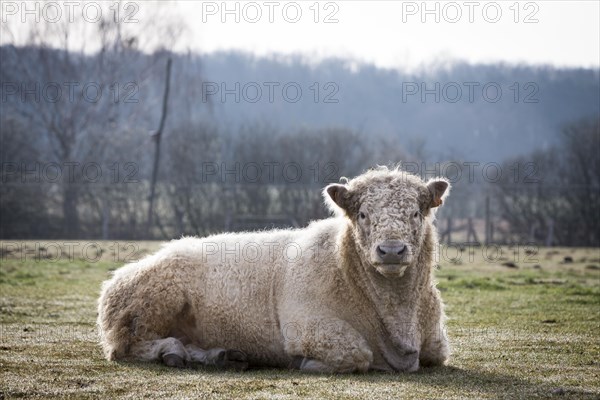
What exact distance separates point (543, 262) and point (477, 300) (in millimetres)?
12120

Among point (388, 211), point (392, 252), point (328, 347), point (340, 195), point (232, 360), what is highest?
point (340, 195)

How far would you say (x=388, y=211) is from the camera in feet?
31.5

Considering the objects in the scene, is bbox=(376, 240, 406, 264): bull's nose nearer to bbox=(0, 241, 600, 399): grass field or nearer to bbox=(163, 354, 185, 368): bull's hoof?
bbox=(0, 241, 600, 399): grass field

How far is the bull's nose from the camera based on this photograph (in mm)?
9250

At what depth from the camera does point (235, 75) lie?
114 meters

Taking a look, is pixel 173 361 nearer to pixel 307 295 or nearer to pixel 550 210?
pixel 307 295

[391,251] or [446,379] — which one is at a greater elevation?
[391,251]

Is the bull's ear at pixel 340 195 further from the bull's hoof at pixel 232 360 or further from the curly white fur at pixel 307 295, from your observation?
the bull's hoof at pixel 232 360

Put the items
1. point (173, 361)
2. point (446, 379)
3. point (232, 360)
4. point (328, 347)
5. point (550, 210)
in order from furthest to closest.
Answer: point (550, 210) < point (232, 360) < point (173, 361) < point (328, 347) < point (446, 379)

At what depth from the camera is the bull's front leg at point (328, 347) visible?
31.5 ft

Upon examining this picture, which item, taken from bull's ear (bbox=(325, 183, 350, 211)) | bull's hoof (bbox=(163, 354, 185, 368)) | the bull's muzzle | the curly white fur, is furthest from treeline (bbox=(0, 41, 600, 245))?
the bull's muzzle

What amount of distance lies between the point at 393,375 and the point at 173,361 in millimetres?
2459

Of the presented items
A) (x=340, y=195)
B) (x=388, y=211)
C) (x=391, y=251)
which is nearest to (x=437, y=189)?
(x=388, y=211)

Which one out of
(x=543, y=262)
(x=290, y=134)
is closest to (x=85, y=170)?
(x=290, y=134)
